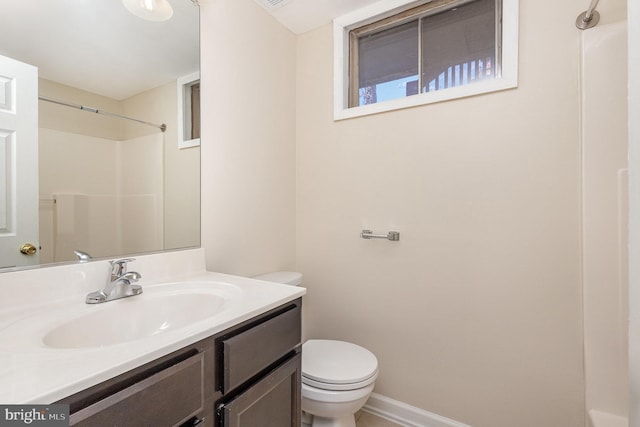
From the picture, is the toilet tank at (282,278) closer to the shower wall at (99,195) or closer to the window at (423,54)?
the shower wall at (99,195)

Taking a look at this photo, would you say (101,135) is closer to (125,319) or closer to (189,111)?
(189,111)

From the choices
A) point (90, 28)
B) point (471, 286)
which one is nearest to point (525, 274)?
point (471, 286)

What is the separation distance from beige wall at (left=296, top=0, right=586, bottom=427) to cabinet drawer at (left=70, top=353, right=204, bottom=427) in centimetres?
119

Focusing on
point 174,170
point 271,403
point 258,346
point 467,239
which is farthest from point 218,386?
point 467,239

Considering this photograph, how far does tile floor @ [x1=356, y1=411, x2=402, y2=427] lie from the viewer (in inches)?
63.5

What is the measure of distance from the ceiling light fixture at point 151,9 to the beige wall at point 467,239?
890mm

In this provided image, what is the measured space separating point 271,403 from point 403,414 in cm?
104

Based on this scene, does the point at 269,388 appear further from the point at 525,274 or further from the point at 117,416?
the point at 525,274

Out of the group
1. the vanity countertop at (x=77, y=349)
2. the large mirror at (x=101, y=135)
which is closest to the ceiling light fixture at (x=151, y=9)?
the large mirror at (x=101, y=135)

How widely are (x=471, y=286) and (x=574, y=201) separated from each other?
0.57m

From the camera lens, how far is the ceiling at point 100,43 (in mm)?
928

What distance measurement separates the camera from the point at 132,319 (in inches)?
37.5

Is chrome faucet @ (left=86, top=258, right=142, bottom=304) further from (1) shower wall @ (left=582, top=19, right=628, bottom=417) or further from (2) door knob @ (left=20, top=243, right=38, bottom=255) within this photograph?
(1) shower wall @ (left=582, top=19, right=628, bottom=417)

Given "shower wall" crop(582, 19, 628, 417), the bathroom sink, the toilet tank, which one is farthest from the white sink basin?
"shower wall" crop(582, 19, 628, 417)
